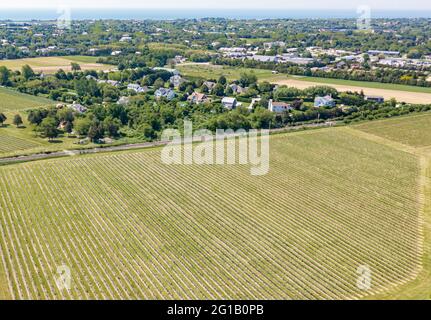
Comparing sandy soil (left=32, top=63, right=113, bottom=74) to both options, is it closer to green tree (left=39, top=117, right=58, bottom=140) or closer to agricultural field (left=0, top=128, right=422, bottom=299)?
green tree (left=39, top=117, right=58, bottom=140)

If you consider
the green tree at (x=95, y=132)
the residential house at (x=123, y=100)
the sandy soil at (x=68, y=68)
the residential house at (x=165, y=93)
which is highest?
the sandy soil at (x=68, y=68)

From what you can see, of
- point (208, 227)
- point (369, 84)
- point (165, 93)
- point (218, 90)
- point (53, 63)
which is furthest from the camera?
point (53, 63)

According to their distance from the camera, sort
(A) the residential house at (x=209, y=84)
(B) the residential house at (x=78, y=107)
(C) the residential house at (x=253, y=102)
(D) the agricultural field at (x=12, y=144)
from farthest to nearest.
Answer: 1. (A) the residential house at (x=209, y=84)
2. (C) the residential house at (x=253, y=102)
3. (B) the residential house at (x=78, y=107)
4. (D) the agricultural field at (x=12, y=144)

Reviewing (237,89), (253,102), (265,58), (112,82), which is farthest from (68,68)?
(253,102)

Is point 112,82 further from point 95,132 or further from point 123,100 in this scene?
point 95,132

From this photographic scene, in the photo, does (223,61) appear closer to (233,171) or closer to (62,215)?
(233,171)

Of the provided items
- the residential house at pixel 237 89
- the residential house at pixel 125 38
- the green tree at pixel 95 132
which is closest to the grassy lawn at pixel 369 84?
the residential house at pixel 237 89

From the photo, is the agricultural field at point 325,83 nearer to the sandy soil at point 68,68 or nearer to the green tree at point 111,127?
Answer: the sandy soil at point 68,68
